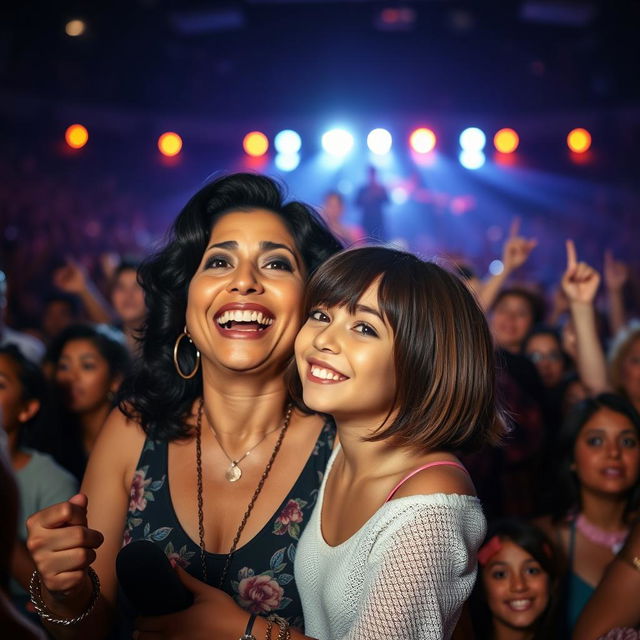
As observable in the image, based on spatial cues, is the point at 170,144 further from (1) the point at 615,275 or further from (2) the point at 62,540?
(2) the point at 62,540

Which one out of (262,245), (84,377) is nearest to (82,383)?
(84,377)

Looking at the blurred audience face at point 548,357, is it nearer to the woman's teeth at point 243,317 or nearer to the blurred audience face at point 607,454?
the blurred audience face at point 607,454

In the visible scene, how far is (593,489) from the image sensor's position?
3.00m

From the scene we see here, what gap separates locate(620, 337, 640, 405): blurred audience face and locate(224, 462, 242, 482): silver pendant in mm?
2516

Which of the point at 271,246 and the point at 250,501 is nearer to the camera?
the point at 250,501

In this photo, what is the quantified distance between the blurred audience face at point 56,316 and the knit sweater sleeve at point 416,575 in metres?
4.59

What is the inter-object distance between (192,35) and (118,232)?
9.60 feet

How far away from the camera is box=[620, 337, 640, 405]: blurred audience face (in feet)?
13.0

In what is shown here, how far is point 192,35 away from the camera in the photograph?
1030 centimetres

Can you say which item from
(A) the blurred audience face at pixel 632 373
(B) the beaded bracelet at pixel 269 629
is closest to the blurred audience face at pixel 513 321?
(A) the blurred audience face at pixel 632 373

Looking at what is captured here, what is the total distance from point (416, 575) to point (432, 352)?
0.48 m

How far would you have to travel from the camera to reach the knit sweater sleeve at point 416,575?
145cm

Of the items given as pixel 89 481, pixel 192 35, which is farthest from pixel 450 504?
pixel 192 35

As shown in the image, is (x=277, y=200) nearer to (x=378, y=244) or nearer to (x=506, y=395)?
(x=378, y=244)
